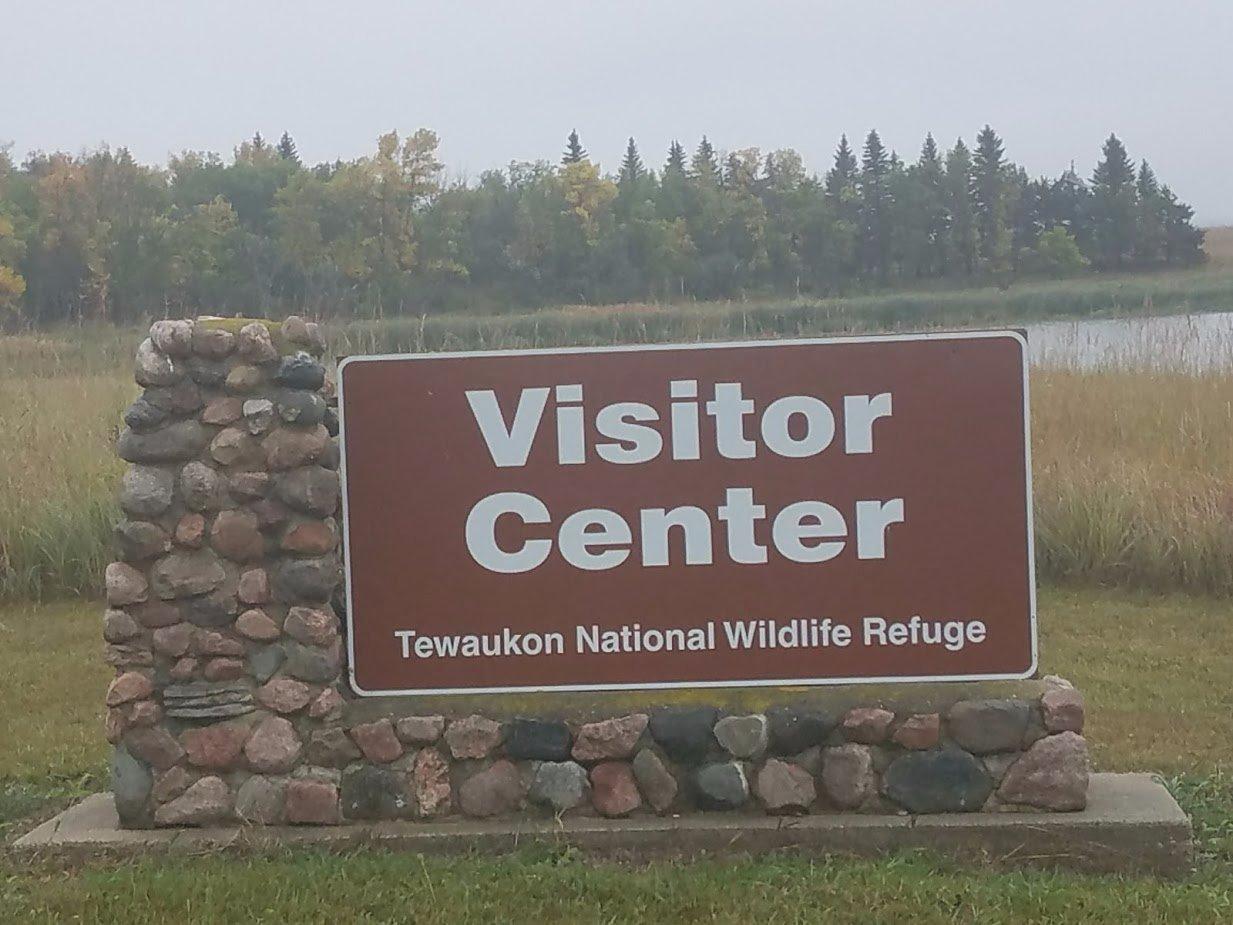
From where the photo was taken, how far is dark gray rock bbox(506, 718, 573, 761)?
416 cm

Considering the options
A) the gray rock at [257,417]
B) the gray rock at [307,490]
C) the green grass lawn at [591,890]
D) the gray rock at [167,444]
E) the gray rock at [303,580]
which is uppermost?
the gray rock at [257,417]

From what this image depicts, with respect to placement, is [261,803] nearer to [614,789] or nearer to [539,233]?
[614,789]

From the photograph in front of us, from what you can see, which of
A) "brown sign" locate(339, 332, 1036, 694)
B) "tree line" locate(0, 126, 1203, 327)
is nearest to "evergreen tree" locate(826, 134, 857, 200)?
"tree line" locate(0, 126, 1203, 327)

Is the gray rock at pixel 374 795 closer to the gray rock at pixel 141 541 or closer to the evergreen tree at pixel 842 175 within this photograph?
the gray rock at pixel 141 541

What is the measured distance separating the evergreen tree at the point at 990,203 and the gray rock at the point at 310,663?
14491mm

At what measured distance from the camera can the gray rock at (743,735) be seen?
4.12m

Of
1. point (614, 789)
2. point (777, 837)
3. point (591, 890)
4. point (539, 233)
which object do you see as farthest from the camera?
point (539, 233)

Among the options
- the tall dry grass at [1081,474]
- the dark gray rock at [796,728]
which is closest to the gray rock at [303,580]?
the dark gray rock at [796,728]

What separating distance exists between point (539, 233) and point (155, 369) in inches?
531

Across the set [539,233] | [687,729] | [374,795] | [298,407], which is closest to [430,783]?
[374,795]

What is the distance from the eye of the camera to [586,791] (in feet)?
13.7

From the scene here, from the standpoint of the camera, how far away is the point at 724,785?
412 centimetres

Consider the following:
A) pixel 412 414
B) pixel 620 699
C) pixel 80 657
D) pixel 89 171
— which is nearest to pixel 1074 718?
pixel 620 699

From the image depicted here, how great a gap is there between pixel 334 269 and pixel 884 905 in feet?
44.4
